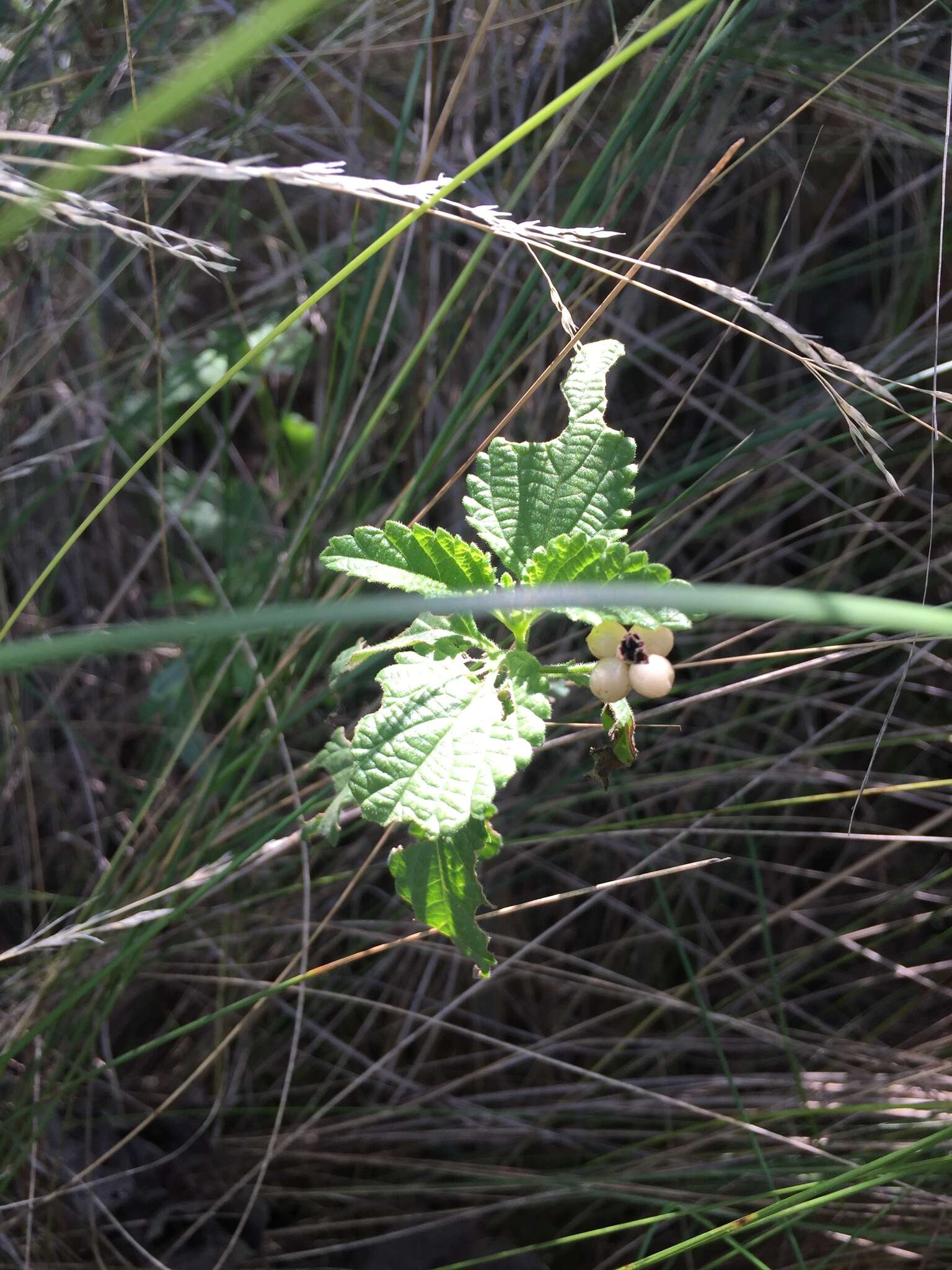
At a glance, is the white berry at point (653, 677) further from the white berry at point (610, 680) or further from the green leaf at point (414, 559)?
the green leaf at point (414, 559)

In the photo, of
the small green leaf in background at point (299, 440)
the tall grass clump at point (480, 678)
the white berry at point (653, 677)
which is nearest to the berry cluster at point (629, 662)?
the white berry at point (653, 677)

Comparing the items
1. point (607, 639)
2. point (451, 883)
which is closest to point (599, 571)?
point (607, 639)

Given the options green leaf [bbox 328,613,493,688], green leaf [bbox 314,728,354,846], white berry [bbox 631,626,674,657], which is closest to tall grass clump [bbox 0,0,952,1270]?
green leaf [bbox 314,728,354,846]

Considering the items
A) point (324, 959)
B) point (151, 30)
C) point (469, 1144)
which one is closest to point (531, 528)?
point (324, 959)

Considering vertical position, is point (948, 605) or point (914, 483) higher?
point (948, 605)

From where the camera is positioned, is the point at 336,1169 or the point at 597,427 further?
the point at 336,1169

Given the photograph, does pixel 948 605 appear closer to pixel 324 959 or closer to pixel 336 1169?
pixel 324 959

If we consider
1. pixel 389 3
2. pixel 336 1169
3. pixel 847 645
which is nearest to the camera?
pixel 847 645
